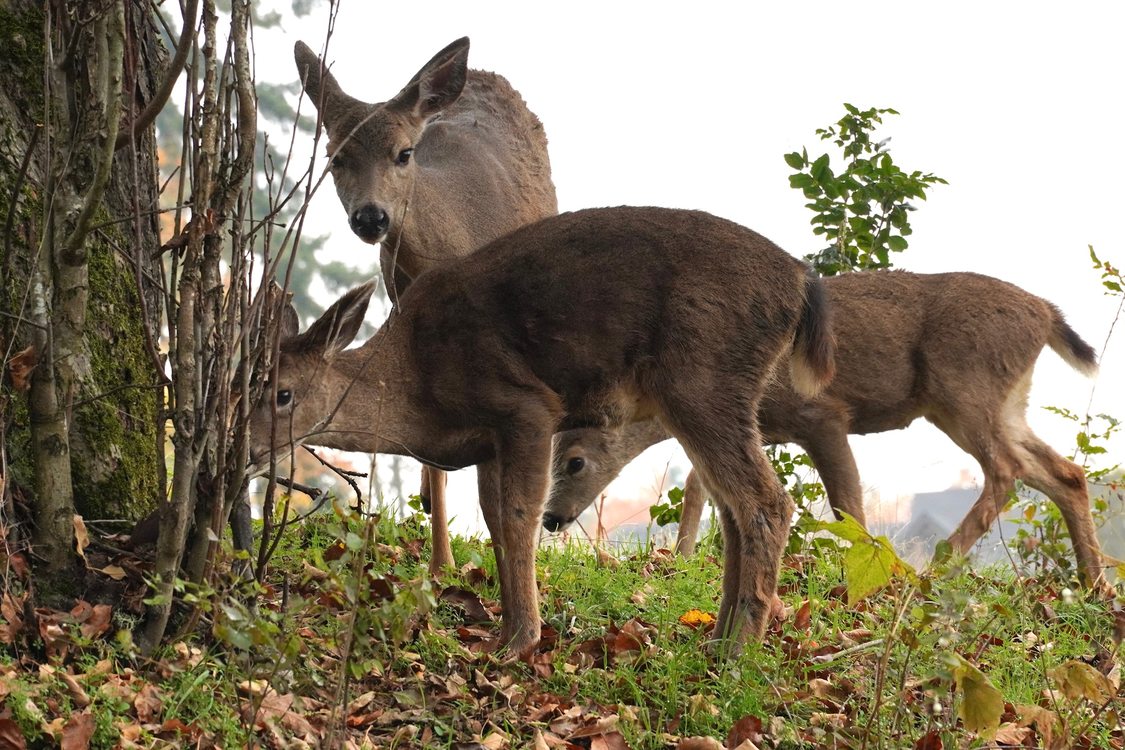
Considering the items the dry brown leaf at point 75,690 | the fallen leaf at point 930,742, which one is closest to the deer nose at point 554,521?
the fallen leaf at point 930,742

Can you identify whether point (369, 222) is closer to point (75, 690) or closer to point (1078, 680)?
point (75, 690)

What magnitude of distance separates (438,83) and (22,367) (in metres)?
3.91

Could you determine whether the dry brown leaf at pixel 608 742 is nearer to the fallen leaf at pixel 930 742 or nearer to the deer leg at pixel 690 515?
the fallen leaf at pixel 930 742

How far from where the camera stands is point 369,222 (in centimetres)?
694

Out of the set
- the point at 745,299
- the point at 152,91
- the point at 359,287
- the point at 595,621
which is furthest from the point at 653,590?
the point at 152,91

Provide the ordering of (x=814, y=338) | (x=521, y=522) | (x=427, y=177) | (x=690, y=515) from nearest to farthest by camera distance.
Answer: (x=521, y=522)
(x=814, y=338)
(x=427, y=177)
(x=690, y=515)

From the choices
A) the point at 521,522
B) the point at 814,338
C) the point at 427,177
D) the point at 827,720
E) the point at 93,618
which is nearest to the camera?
the point at 93,618

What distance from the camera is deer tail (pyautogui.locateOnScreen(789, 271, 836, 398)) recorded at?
18.3ft

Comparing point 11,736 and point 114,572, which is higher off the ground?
point 114,572

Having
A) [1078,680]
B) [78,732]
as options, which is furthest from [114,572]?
[1078,680]

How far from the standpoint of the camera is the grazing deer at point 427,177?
7.00m

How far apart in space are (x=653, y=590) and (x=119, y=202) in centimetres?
292

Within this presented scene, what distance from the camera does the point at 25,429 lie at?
4.75 meters

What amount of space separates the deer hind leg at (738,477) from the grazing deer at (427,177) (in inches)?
68.6
